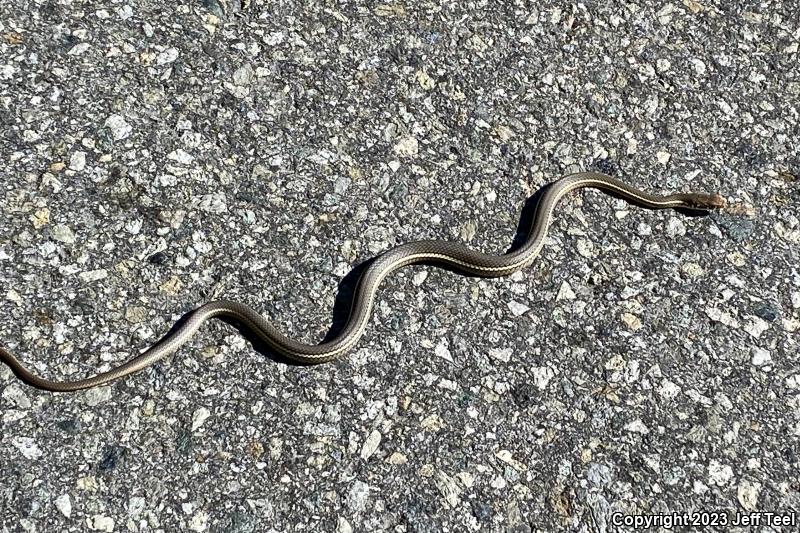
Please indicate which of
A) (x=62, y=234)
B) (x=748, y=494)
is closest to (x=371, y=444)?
(x=748, y=494)

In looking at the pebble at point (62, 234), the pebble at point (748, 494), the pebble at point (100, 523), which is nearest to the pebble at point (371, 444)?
the pebble at point (100, 523)

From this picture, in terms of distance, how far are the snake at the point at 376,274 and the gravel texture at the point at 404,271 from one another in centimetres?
9

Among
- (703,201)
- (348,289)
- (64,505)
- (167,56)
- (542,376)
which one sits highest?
(703,201)

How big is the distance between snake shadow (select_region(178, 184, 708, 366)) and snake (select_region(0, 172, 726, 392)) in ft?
0.08

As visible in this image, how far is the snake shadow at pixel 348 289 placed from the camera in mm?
5809

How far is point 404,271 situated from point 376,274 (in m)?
0.28

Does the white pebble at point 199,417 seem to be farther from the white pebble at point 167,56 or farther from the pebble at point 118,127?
the white pebble at point 167,56

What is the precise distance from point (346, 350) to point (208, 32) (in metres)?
3.15

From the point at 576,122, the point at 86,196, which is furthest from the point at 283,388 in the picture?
the point at 576,122

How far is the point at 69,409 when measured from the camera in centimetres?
534

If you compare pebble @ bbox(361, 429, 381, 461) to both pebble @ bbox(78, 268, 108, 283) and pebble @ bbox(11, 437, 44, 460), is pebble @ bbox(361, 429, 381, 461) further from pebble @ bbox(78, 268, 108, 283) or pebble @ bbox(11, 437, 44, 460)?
pebble @ bbox(78, 268, 108, 283)

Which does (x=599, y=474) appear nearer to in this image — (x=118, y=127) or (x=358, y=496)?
(x=358, y=496)

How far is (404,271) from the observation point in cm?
638

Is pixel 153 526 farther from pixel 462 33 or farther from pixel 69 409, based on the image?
pixel 462 33
